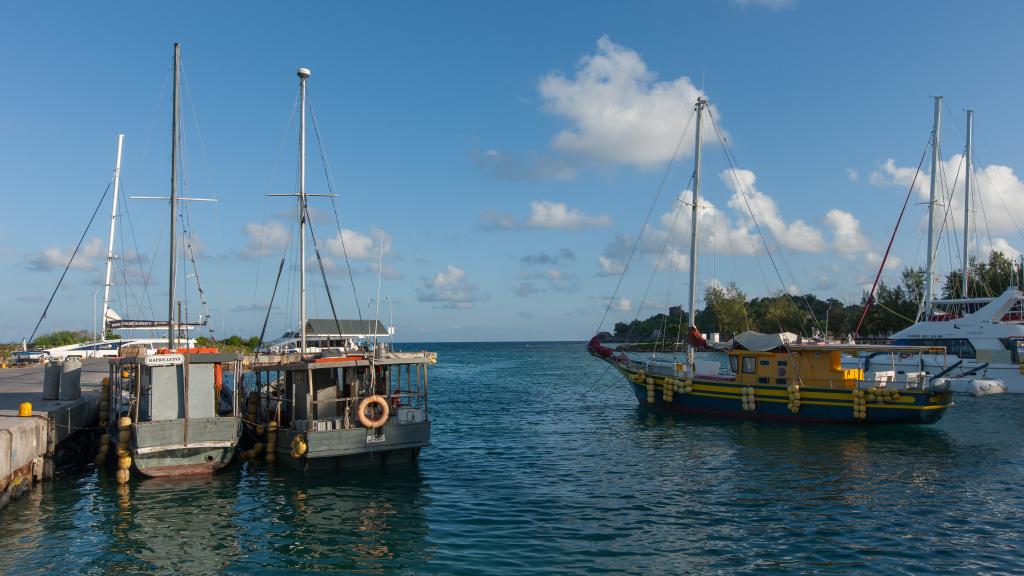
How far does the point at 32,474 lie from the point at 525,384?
47.0 m

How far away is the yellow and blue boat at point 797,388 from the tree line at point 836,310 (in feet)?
12.1

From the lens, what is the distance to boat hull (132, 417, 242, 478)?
2012cm

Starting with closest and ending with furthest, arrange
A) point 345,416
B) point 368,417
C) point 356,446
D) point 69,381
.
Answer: point 356,446, point 345,416, point 368,417, point 69,381

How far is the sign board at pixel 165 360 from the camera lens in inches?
803

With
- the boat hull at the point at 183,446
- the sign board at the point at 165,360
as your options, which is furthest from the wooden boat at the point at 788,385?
the sign board at the point at 165,360

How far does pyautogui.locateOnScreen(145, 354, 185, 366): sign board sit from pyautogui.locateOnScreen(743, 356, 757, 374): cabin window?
2488 centimetres

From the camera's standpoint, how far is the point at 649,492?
19594 mm

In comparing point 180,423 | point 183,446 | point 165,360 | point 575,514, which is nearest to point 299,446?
point 183,446

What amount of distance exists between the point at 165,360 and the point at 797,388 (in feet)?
85.3

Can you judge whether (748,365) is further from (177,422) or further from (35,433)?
(35,433)

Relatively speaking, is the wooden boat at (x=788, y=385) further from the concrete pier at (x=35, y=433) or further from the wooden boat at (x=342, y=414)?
the concrete pier at (x=35, y=433)

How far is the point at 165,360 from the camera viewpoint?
20641 mm

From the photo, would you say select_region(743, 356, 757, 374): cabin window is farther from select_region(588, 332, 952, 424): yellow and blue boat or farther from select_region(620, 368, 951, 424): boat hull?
select_region(620, 368, 951, 424): boat hull

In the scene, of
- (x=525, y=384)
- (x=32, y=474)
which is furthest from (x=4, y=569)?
(x=525, y=384)
